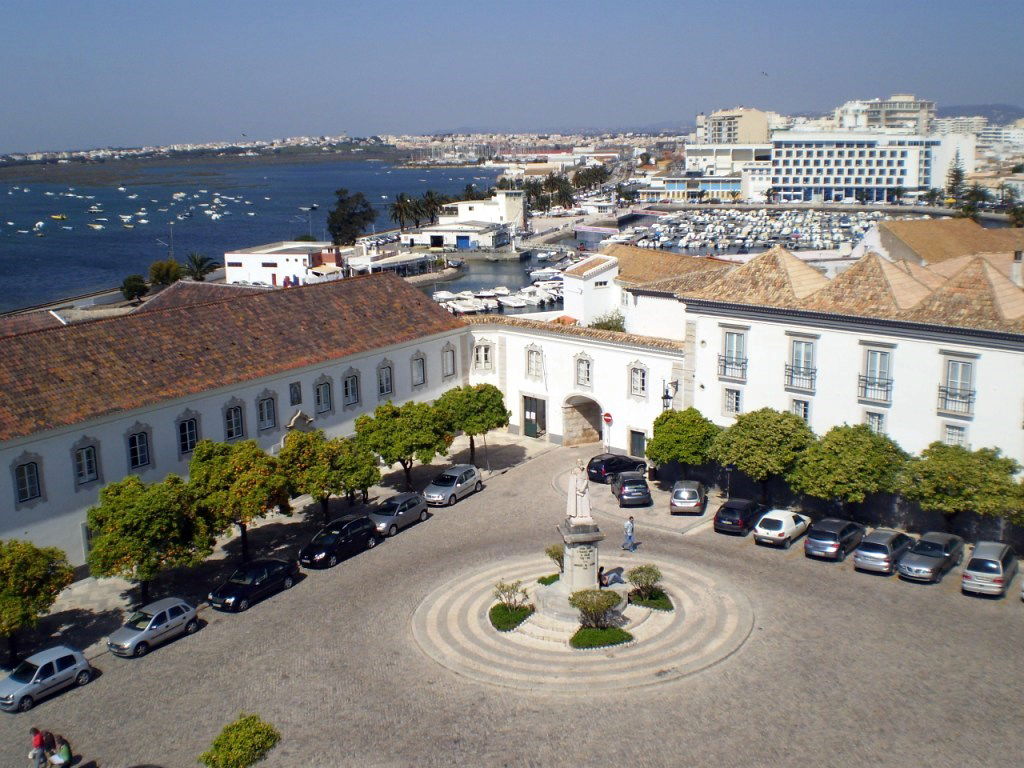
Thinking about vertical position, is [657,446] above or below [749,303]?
below

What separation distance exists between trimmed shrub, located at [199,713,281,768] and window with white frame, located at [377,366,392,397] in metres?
23.4

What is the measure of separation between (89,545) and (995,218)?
181 meters

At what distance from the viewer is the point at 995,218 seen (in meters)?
178

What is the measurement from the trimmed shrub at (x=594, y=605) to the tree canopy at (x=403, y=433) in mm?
12325

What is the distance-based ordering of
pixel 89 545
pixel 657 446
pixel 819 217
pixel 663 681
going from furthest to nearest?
pixel 819 217, pixel 657 446, pixel 89 545, pixel 663 681

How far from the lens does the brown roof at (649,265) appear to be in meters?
59.9

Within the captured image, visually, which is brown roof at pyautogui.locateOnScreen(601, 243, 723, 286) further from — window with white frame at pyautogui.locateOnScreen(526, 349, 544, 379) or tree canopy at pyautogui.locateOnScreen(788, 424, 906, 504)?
tree canopy at pyautogui.locateOnScreen(788, 424, 906, 504)

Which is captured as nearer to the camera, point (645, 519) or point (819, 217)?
point (645, 519)

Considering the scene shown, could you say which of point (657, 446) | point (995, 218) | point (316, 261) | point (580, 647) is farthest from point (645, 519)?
point (995, 218)

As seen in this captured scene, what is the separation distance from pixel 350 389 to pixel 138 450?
33.0ft

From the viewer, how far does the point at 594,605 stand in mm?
26062

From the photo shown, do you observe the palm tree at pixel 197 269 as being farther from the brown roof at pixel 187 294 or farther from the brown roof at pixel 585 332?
the brown roof at pixel 585 332

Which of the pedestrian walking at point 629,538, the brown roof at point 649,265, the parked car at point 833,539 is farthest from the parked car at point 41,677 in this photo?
the brown roof at point 649,265

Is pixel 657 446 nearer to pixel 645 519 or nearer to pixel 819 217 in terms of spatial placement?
pixel 645 519
